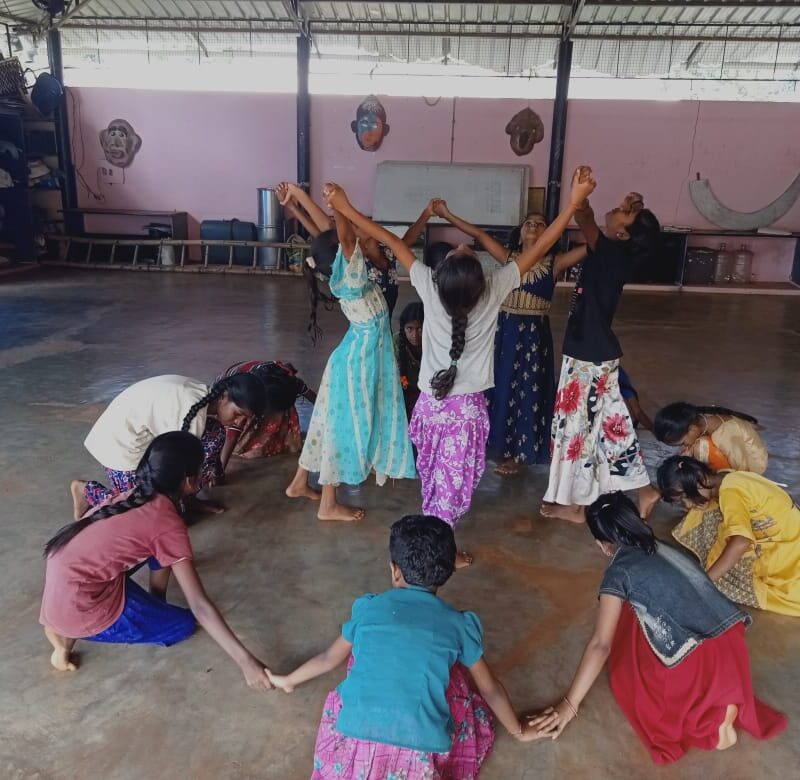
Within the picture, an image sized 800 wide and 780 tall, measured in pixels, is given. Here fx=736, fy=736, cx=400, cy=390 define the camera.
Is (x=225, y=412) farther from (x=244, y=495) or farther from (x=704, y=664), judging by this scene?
(x=704, y=664)

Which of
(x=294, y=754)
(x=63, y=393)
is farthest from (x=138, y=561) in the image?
(x=63, y=393)

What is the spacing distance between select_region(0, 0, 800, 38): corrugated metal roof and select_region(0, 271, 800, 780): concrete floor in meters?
6.71

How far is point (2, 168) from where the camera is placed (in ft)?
32.5

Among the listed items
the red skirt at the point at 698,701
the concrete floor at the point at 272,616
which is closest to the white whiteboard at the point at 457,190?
the concrete floor at the point at 272,616

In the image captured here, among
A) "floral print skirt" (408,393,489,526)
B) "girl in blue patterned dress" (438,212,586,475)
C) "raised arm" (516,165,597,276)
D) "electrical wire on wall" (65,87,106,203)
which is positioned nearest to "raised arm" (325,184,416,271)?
"raised arm" (516,165,597,276)

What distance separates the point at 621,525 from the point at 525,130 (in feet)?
30.9

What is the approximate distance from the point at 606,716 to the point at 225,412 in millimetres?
1686

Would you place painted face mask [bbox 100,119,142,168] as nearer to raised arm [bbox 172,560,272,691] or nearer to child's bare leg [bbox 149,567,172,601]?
child's bare leg [bbox 149,567,172,601]

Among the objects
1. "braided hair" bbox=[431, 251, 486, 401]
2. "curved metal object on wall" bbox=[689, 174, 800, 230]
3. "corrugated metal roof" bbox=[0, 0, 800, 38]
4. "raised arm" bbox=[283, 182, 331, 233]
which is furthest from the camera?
"curved metal object on wall" bbox=[689, 174, 800, 230]

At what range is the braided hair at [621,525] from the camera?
6.10 feet

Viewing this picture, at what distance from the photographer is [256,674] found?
199cm

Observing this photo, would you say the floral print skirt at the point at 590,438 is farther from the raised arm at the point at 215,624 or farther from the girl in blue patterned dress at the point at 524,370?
the raised arm at the point at 215,624

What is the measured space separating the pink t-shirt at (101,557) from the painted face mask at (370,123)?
30.5ft

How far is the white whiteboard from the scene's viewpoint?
33.0 feet
